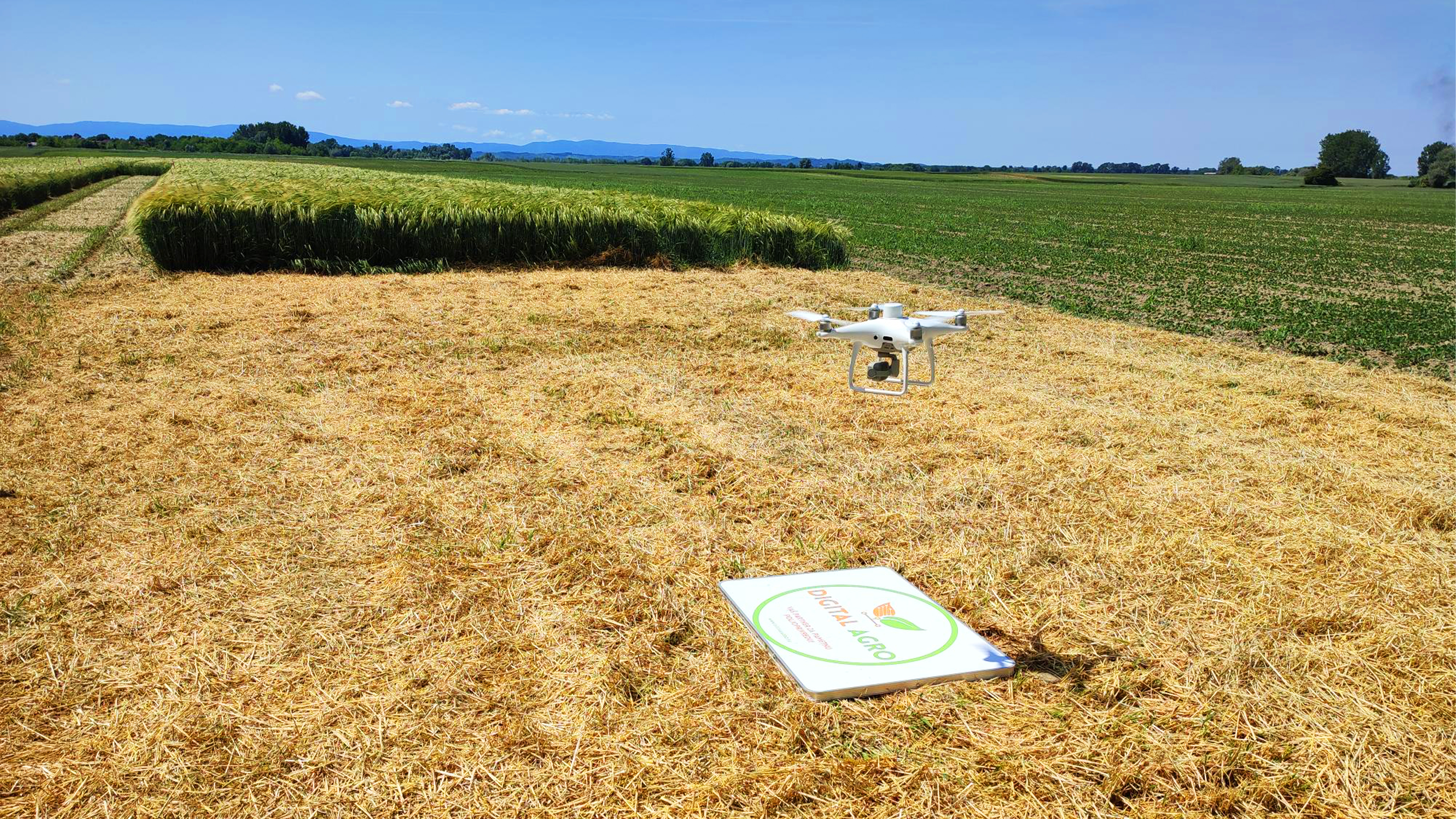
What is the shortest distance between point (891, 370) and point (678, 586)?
7.98 ft

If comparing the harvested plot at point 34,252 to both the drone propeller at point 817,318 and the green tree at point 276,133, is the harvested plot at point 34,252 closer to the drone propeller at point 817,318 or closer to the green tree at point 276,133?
the drone propeller at point 817,318

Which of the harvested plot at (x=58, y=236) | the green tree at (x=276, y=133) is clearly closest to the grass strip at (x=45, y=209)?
the harvested plot at (x=58, y=236)

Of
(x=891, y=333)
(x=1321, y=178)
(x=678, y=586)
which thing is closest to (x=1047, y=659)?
(x=678, y=586)

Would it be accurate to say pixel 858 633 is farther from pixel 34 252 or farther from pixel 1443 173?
pixel 1443 173

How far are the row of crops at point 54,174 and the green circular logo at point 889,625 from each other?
112 feet

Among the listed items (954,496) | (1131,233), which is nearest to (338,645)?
(954,496)

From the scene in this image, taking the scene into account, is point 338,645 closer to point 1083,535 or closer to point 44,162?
point 1083,535

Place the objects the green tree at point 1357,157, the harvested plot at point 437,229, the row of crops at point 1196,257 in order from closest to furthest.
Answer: the row of crops at point 1196,257 < the harvested plot at point 437,229 < the green tree at point 1357,157

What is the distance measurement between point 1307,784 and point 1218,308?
48.1 ft

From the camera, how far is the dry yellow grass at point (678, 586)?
3.32 metres

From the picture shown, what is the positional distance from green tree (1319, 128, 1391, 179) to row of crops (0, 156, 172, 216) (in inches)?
5690

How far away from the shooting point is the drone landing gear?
2.55 m

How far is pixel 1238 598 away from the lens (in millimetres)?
4766

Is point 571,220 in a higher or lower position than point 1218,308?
higher
